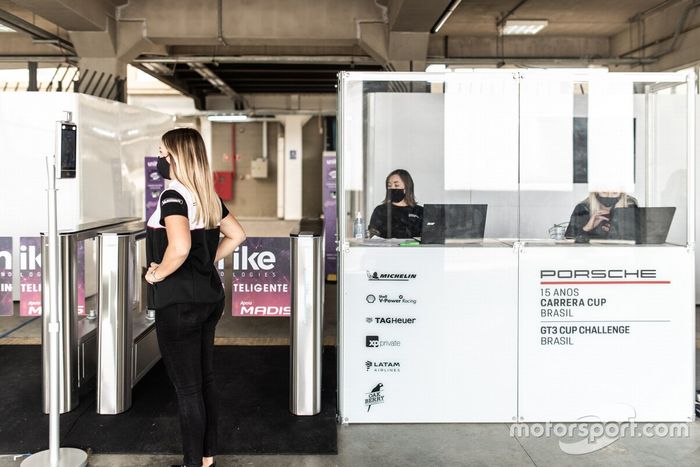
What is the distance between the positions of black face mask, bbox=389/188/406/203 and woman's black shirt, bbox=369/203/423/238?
2.4 inches

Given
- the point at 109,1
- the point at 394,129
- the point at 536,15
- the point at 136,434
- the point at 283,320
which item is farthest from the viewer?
the point at 536,15

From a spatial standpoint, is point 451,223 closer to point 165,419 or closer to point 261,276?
point 261,276

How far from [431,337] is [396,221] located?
0.68m

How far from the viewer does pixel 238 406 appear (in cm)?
349

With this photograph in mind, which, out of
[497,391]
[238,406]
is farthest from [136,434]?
[497,391]

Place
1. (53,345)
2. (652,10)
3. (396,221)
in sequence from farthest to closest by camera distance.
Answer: (652,10)
(396,221)
(53,345)

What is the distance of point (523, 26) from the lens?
9.53m

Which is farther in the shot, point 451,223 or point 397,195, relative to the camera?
point 397,195

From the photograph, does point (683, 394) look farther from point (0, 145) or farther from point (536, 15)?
point (536, 15)

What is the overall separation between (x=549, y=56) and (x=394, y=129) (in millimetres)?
7301

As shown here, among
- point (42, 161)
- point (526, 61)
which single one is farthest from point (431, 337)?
point (526, 61)

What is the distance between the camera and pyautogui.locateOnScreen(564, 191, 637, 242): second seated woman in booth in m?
3.36

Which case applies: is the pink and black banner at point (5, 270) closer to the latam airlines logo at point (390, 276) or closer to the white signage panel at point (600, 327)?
the latam airlines logo at point (390, 276)

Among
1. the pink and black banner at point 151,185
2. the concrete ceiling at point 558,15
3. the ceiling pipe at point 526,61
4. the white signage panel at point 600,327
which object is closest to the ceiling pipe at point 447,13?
the concrete ceiling at point 558,15
